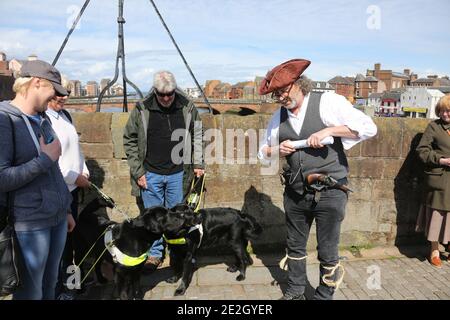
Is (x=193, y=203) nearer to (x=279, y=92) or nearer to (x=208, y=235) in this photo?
(x=208, y=235)

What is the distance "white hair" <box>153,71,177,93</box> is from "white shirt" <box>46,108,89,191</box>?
3.13 feet

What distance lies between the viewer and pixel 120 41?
451 centimetres

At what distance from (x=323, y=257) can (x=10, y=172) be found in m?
2.60

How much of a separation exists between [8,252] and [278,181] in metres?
3.31

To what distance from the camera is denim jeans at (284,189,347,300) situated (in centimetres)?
311

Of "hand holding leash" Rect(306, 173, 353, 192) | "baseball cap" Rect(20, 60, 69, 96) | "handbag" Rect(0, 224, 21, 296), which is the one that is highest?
"baseball cap" Rect(20, 60, 69, 96)

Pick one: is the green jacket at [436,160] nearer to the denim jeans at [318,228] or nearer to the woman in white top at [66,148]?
the denim jeans at [318,228]

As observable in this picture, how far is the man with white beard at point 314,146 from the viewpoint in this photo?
115 inches

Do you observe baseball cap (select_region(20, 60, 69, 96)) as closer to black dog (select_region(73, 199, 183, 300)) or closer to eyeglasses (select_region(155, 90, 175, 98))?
eyeglasses (select_region(155, 90, 175, 98))

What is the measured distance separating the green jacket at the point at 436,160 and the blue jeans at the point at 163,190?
2.96 metres

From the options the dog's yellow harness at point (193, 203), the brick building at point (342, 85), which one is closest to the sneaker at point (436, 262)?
the dog's yellow harness at point (193, 203)

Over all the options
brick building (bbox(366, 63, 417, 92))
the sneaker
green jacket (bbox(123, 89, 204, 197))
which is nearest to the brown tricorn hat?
green jacket (bbox(123, 89, 204, 197))
